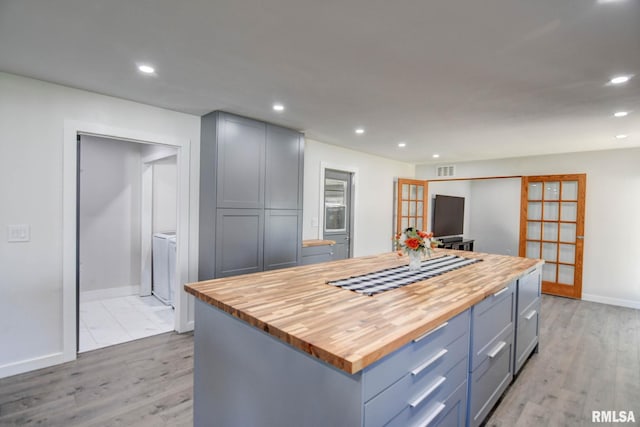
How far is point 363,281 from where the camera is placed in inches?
80.5

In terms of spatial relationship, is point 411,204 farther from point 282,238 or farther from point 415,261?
point 415,261

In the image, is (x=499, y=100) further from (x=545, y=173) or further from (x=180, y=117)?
(x=545, y=173)

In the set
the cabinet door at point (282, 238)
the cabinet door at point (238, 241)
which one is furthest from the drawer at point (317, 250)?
the cabinet door at point (238, 241)

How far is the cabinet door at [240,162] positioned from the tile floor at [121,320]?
5.27 feet

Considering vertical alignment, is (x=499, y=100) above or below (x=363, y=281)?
above

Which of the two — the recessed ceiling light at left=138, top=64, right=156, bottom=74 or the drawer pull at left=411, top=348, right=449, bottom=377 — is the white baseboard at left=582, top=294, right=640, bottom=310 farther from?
the recessed ceiling light at left=138, top=64, right=156, bottom=74

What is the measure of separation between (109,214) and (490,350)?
15.7 ft

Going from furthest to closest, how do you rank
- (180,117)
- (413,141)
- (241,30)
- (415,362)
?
(413,141), (180,117), (241,30), (415,362)

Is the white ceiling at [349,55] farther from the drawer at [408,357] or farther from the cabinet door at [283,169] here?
the drawer at [408,357]

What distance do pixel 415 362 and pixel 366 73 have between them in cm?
188

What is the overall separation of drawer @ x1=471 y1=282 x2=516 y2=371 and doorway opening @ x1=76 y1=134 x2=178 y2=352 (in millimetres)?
3469

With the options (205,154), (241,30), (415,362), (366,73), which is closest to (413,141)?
(366,73)

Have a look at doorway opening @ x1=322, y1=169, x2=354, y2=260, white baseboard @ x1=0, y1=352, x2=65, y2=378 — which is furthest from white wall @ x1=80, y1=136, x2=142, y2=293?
doorway opening @ x1=322, y1=169, x2=354, y2=260

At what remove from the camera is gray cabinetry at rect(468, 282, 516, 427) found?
1.81 m
